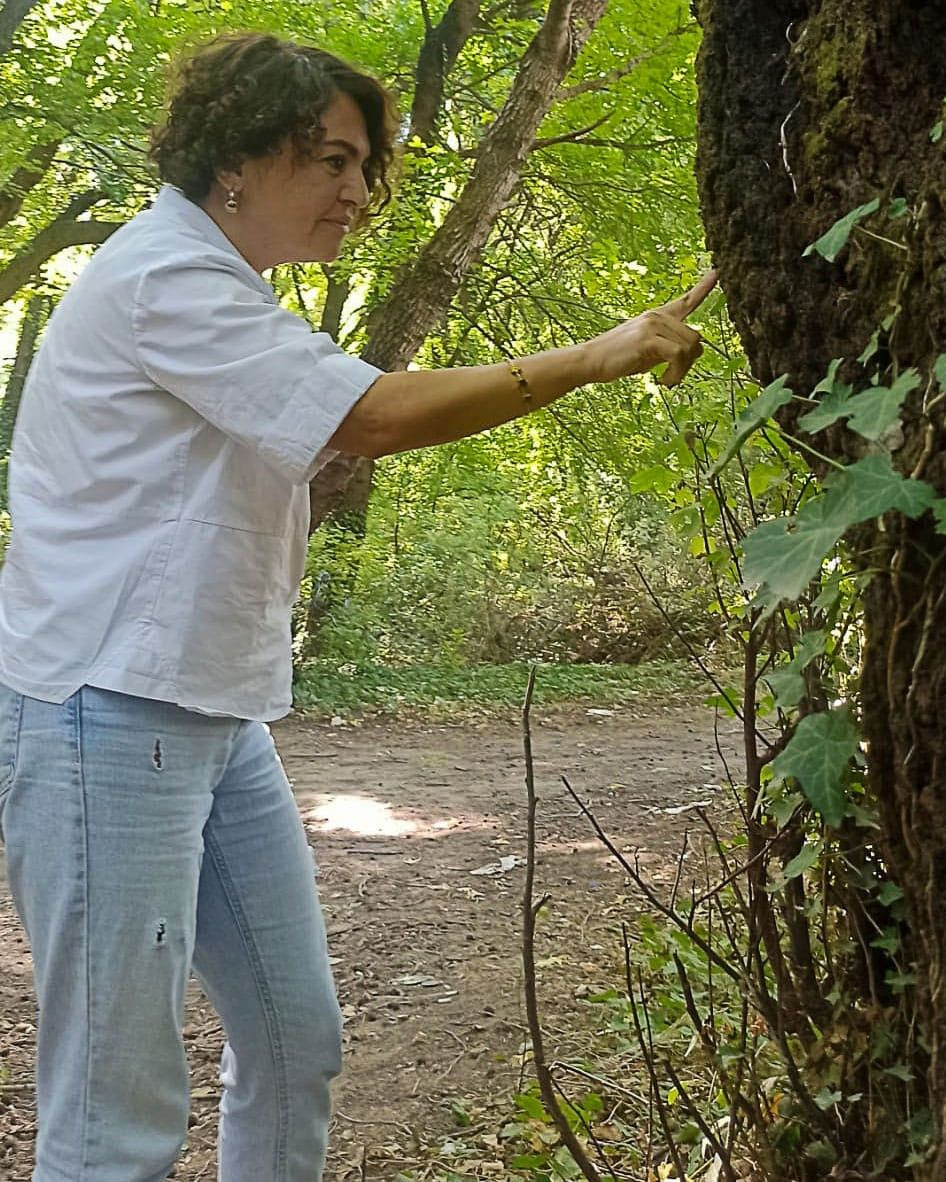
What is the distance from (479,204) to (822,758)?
7452mm

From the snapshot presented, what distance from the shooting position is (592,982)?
158 inches

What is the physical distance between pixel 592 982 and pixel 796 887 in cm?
233

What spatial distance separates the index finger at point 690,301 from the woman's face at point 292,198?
540 millimetres

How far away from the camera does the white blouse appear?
164 cm

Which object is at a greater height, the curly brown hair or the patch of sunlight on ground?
the curly brown hair

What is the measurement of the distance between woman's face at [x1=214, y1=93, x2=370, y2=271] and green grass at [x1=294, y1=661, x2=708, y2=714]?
7393mm

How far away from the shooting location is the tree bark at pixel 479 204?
7844 mm

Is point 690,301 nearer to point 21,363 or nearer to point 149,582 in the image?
point 149,582

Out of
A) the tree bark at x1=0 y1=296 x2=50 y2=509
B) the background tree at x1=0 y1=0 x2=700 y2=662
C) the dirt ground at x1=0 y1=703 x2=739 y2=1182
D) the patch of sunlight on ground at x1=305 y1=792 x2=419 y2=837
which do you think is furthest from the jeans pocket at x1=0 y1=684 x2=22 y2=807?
the tree bark at x1=0 y1=296 x2=50 y2=509

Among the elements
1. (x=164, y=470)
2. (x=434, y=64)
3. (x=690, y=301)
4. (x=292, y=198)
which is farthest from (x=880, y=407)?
(x=434, y=64)

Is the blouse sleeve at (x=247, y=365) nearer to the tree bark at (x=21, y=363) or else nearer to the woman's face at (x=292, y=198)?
the woman's face at (x=292, y=198)

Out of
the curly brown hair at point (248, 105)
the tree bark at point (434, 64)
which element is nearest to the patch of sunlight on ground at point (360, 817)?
the curly brown hair at point (248, 105)

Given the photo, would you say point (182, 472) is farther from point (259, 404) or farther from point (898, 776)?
point (898, 776)

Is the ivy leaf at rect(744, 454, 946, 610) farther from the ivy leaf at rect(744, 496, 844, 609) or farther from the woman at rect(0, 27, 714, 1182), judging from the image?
the woman at rect(0, 27, 714, 1182)
